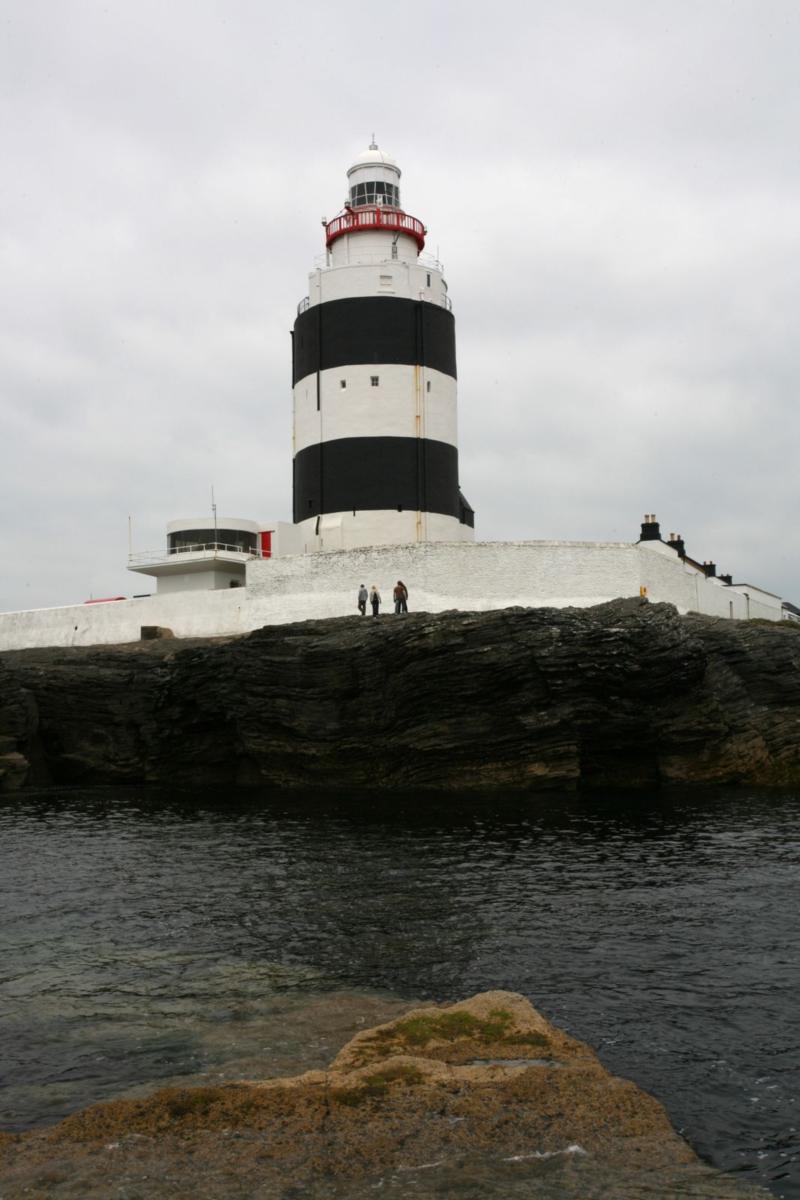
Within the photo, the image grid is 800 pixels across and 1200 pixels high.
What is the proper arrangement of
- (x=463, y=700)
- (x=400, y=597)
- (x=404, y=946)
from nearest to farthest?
(x=404, y=946), (x=463, y=700), (x=400, y=597)

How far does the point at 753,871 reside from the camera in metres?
17.3

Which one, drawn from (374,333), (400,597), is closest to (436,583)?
(400,597)

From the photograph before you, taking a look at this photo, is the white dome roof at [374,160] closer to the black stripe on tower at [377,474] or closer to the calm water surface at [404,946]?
the black stripe on tower at [377,474]

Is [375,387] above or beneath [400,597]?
above

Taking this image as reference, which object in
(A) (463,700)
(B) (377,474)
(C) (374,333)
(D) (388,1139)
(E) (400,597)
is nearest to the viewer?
(D) (388,1139)

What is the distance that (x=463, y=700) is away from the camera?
91.6 ft

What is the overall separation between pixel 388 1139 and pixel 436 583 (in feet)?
85.6

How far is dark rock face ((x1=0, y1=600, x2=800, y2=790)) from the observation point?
2759 cm

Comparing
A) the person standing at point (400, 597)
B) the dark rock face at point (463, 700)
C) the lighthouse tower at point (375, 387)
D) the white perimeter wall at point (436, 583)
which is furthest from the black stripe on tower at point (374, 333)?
the dark rock face at point (463, 700)

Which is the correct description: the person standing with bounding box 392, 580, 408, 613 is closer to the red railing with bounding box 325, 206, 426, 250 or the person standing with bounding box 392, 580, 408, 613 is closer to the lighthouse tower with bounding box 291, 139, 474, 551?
the lighthouse tower with bounding box 291, 139, 474, 551

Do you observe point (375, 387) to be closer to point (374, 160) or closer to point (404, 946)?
point (374, 160)

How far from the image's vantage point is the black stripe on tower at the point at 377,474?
122ft

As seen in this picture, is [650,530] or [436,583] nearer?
[436,583]

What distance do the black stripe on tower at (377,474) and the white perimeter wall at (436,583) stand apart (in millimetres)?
3643
